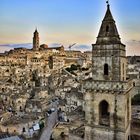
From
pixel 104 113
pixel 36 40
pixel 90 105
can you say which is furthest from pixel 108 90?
pixel 36 40

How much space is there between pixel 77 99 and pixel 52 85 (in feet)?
77.8

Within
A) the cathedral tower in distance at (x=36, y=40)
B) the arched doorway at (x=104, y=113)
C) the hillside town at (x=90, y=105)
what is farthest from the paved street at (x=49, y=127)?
the cathedral tower in distance at (x=36, y=40)

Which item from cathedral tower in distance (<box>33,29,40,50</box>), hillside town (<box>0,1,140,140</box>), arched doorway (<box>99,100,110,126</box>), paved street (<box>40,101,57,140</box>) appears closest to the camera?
hillside town (<box>0,1,140,140</box>)

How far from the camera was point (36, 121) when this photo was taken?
4066 cm

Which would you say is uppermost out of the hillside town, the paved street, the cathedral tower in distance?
the cathedral tower in distance

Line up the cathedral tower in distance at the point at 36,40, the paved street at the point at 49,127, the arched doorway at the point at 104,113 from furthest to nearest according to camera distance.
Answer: the cathedral tower in distance at the point at 36,40 < the paved street at the point at 49,127 < the arched doorway at the point at 104,113

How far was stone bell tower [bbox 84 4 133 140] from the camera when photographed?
20781 millimetres

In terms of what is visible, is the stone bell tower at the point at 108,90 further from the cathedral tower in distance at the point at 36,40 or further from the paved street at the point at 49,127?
the cathedral tower in distance at the point at 36,40

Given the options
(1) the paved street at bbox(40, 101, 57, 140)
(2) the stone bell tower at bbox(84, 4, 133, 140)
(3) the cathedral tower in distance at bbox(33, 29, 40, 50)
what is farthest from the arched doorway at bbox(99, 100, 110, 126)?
(3) the cathedral tower in distance at bbox(33, 29, 40, 50)

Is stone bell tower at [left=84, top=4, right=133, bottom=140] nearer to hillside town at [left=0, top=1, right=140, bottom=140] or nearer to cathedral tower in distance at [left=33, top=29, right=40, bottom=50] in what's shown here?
hillside town at [left=0, top=1, right=140, bottom=140]

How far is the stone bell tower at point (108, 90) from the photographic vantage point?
20.8m

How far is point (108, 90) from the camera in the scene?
69.1 ft

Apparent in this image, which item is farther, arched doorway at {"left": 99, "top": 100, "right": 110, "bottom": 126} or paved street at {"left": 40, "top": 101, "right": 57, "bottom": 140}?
paved street at {"left": 40, "top": 101, "right": 57, "bottom": 140}

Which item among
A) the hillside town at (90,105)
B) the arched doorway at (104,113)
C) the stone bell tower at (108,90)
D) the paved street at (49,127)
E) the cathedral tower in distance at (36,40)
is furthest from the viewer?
the cathedral tower in distance at (36,40)
